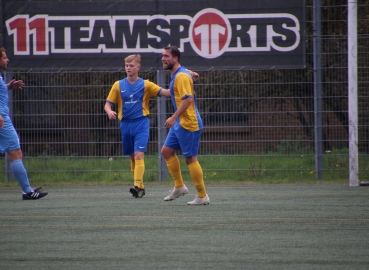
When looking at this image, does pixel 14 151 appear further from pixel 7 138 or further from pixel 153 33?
pixel 153 33

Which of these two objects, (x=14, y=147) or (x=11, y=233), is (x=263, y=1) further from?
(x=11, y=233)

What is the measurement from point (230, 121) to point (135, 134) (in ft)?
12.0

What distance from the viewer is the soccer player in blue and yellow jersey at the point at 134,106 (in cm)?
1015

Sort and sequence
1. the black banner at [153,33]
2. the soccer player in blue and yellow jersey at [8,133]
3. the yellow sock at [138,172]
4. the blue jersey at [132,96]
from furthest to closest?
1. the black banner at [153,33]
2. the blue jersey at [132,96]
3. the yellow sock at [138,172]
4. the soccer player in blue and yellow jersey at [8,133]

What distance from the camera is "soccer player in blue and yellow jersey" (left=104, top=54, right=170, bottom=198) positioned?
400 inches

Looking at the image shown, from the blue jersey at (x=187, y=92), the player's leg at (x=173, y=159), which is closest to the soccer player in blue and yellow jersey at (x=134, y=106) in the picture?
the player's leg at (x=173, y=159)

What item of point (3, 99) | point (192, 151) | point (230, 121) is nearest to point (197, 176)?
point (192, 151)

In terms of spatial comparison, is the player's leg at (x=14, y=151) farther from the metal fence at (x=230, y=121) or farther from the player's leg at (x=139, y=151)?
the metal fence at (x=230, y=121)

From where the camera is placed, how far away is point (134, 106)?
1024cm

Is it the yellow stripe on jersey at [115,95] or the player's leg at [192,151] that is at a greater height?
the yellow stripe on jersey at [115,95]

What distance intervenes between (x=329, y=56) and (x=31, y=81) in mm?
5398

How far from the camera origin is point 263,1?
13500 millimetres

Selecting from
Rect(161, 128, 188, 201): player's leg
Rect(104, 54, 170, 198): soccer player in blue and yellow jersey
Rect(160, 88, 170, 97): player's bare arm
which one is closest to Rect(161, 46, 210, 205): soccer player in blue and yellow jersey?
Rect(161, 128, 188, 201): player's leg

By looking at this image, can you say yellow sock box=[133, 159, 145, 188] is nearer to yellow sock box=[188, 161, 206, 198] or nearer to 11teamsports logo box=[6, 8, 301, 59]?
yellow sock box=[188, 161, 206, 198]
